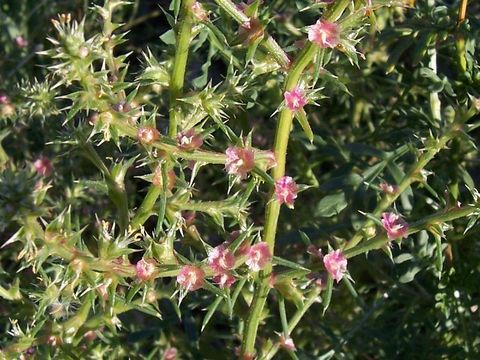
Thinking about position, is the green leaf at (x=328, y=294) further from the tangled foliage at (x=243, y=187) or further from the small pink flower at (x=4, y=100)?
the small pink flower at (x=4, y=100)

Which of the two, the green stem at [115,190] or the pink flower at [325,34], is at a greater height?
the pink flower at [325,34]

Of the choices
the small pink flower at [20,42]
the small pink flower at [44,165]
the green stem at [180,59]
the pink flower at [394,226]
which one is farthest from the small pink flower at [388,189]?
the small pink flower at [20,42]

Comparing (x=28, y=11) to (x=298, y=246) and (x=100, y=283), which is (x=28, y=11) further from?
(x=100, y=283)

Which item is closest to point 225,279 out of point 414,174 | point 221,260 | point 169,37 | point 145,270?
point 221,260

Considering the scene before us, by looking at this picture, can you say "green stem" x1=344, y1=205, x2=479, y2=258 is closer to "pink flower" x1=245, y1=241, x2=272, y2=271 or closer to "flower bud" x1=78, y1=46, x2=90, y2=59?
"pink flower" x1=245, y1=241, x2=272, y2=271

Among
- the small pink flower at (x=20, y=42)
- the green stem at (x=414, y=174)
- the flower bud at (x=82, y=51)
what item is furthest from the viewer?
the small pink flower at (x=20, y=42)

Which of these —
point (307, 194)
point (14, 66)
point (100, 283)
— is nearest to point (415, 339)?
point (307, 194)

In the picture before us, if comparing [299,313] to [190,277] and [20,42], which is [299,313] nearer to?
[190,277]

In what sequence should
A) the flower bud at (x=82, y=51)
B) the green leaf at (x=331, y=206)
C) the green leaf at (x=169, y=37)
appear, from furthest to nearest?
the green leaf at (x=331, y=206), the green leaf at (x=169, y=37), the flower bud at (x=82, y=51)
